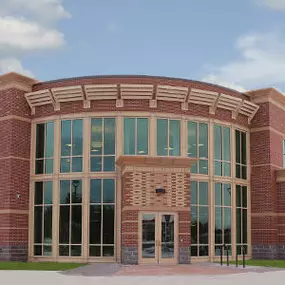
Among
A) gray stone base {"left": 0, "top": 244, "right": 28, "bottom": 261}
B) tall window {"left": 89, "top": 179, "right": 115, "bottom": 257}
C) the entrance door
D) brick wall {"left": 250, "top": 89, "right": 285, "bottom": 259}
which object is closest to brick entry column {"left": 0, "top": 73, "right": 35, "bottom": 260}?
gray stone base {"left": 0, "top": 244, "right": 28, "bottom": 261}

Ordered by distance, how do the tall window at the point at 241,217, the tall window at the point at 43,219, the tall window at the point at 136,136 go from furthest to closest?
1. the tall window at the point at 241,217
2. the tall window at the point at 43,219
3. the tall window at the point at 136,136

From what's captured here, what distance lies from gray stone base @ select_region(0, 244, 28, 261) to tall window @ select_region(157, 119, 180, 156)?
8.21 meters

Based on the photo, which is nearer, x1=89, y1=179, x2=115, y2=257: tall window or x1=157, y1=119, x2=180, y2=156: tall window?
x1=89, y1=179, x2=115, y2=257: tall window

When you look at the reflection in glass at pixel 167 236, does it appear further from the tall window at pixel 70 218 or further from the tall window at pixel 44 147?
the tall window at pixel 44 147

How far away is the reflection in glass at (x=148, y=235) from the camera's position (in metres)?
25.2

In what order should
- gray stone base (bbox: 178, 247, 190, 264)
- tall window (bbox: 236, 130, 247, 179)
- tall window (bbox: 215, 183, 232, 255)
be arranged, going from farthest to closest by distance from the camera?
tall window (bbox: 236, 130, 247, 179), tall window (bbox: 215, 183, 232, 255), gray stone base (bbox: 178, 247, 190, 264)

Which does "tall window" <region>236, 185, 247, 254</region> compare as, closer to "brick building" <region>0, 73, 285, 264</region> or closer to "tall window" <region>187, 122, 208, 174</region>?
"brick building" <region>0, 73, 285, 264</region>

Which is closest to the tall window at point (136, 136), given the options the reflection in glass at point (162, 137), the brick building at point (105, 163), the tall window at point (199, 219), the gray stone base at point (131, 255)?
the brick building at point (105, 163)

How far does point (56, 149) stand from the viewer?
2827 cm

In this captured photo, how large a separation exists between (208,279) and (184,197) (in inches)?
300

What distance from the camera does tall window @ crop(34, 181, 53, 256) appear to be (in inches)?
1101

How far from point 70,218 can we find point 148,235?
14.4ft

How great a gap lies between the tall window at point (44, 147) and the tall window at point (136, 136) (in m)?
3.87

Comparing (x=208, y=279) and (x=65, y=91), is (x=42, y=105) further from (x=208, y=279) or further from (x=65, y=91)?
(x=208, y=279)
